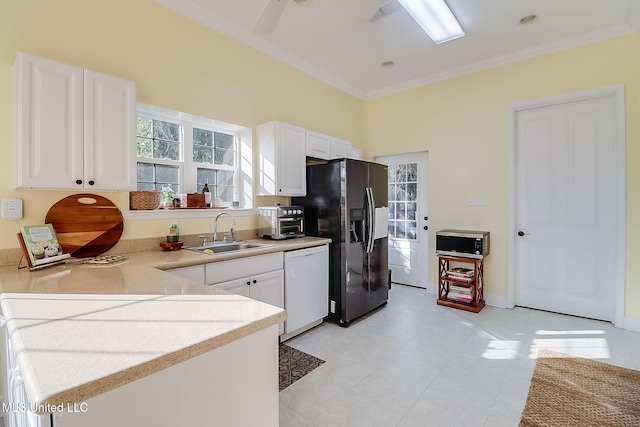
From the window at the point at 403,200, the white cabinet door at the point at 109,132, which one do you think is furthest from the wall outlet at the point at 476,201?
the white cabinet door at the point at 109,132

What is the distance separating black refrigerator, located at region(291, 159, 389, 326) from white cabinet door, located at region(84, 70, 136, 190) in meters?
1.78

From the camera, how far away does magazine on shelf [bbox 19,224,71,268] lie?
1.71 m

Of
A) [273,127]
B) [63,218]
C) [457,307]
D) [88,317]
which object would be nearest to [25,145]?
[63,218]

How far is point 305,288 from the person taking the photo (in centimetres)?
298

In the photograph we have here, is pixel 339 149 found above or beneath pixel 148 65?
beneath

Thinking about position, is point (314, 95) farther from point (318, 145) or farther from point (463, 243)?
point (463, 243)

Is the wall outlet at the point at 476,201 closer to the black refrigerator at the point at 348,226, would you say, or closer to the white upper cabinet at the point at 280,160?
the black refrigerator at the point at 348,226

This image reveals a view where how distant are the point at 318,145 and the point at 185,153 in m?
1.50

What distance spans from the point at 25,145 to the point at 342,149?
3090mm

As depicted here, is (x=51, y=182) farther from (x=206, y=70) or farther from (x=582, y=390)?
(x=582, y=390)

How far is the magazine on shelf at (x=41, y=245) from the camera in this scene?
1.71 meters

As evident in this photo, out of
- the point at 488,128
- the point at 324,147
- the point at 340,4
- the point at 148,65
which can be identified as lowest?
the point at 324,147

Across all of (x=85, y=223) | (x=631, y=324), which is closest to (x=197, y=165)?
(x=85, y=223)

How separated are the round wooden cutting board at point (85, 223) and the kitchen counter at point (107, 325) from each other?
1.65 feet
